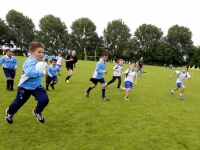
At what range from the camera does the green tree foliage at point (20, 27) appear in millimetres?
65250

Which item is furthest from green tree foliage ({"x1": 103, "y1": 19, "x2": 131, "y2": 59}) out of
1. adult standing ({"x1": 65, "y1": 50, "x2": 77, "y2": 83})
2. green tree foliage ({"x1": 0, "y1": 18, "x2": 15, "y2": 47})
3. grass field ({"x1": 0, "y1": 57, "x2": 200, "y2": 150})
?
grass field ({"x1": 0, "y1": 57, "x2": 200, "y2": 150})

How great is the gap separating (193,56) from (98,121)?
234ft

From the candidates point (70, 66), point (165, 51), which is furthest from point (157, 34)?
point (70, 66)

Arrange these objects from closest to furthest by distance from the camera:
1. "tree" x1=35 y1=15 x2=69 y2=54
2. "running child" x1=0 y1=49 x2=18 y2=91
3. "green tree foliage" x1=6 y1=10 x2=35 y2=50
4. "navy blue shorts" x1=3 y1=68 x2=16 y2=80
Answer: "running child" x1=0 y1=49 x2=18 y2=91 → "navy blue shorts" x1=3 y1=68 x2=16 y2=80 → "green tree foliage" x1=6 y1=10 x2=35 y2=50 → "tree" x1=35 y1=15 x2=69 y2=54

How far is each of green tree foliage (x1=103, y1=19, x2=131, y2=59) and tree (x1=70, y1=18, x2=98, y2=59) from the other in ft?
18.4

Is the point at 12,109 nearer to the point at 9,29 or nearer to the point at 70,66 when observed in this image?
the point at 70,66

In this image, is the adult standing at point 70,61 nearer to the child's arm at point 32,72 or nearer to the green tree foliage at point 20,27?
the child's arm at point 32,72

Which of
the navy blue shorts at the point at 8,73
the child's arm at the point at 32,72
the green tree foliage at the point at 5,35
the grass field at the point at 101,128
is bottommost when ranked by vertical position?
the grass field at the point at 101,128

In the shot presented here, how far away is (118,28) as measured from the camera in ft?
237

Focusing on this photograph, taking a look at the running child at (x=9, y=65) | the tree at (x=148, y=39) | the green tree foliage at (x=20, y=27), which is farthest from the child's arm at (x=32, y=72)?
the green tree foliage at (x=20, y=27)

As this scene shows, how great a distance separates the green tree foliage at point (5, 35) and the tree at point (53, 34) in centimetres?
955

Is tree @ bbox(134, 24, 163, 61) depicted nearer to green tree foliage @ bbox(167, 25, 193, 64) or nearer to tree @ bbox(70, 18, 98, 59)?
green tree foliage @ bbox(167, 25, 193, 64)

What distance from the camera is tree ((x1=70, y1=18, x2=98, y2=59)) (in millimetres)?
69500

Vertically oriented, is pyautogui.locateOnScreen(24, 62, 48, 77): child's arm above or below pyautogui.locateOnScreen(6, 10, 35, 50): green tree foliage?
below
